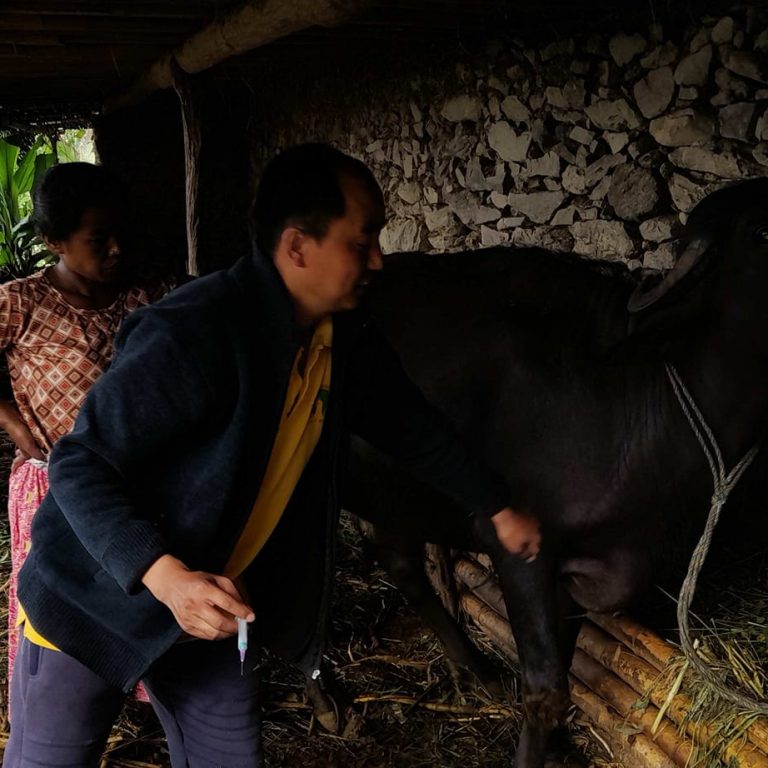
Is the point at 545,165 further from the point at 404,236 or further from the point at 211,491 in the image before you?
the point at 211,491

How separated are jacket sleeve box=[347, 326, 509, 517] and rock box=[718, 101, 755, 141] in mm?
1794

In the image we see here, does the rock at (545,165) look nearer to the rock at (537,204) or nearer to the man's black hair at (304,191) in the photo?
the rock at (537,204)

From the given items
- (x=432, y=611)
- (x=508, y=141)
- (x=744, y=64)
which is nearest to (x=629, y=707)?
(x=432, y=611)

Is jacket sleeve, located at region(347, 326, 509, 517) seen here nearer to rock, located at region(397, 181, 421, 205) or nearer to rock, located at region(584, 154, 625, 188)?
rock, located at region(584, 154, 625, 188)

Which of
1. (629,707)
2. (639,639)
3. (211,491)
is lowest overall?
(629,707)

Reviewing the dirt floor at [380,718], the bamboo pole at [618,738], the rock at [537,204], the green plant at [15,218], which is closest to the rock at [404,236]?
the rock at [537,204]

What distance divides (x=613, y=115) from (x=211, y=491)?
9.42ft

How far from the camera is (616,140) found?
12.3 ft

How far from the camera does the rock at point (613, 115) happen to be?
3.66 meters

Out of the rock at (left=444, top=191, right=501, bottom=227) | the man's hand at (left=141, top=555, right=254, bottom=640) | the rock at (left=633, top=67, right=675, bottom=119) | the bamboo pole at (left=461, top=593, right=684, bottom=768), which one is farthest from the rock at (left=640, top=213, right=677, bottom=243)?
the man's hand at (left=141, top=555, right=254, bottom=640)

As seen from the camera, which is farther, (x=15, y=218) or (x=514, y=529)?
(x=15, y=218)

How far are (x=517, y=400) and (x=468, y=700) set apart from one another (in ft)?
4.45

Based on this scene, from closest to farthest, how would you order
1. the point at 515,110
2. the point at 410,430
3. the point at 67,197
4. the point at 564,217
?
1. the point at 410,430
2. the point at 67,197
3. the point at 564,217
4. the point at 515,110

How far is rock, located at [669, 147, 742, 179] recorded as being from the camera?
3182 mm
